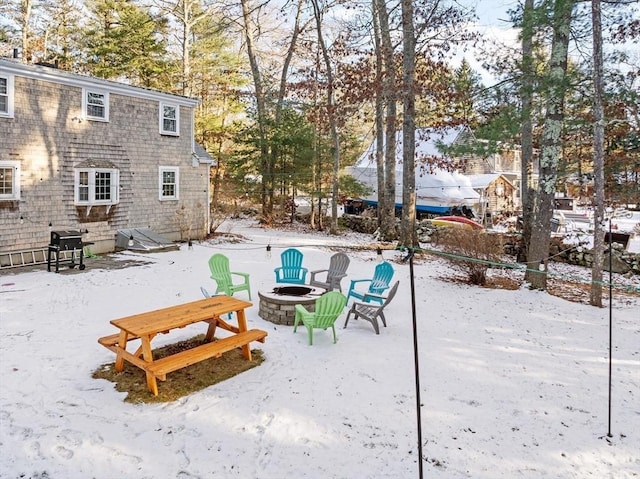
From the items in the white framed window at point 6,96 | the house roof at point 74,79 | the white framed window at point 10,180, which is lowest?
the white framed window at point 10,180

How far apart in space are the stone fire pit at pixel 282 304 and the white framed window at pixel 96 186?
8.52 meters

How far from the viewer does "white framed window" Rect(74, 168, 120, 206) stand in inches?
513

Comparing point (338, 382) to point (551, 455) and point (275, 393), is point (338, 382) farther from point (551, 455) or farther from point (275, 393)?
point (551, 455)

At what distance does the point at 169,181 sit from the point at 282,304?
1048 cm

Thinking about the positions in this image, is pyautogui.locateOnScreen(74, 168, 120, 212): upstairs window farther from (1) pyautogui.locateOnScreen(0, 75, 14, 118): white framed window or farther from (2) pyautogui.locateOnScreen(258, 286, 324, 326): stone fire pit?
(2) pyautogui.locateOnScreen(258, 286, 324, 326): stone fire pit

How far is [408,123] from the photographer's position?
44.2 ft

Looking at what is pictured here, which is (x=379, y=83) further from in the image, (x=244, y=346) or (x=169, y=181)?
(x=244, y=346)

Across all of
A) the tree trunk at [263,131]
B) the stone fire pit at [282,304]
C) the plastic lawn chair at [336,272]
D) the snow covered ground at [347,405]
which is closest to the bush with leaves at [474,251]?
the snow covered ground at [347,405]

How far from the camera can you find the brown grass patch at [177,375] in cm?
455

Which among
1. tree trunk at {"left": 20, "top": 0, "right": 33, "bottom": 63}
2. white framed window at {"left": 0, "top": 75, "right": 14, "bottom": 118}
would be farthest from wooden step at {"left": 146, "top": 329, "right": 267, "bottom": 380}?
tree trunk at {"left": 20, "top": 0, "right": 33, "bottom": 63}

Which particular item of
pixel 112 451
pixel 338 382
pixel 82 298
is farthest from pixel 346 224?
pixel 112 451

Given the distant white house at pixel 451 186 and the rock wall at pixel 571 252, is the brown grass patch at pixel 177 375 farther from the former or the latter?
the distant white house at pixel 451 186

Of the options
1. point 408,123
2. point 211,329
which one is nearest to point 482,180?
point 408,123

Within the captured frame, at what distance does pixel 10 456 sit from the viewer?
3.47 metres
